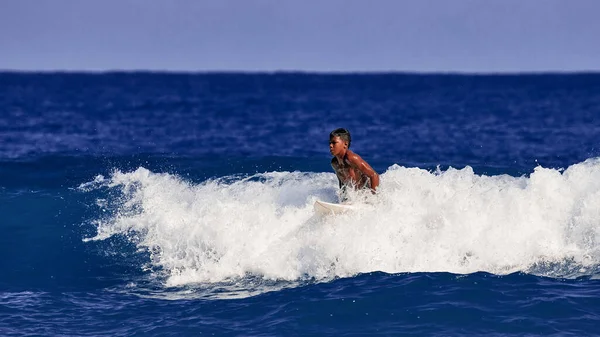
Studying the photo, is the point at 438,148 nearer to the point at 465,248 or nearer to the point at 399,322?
the point at 465,248

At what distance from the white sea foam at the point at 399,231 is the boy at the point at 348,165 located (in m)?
0.38

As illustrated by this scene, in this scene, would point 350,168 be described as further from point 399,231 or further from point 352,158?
point 399,231

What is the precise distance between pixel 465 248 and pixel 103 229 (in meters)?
6.51

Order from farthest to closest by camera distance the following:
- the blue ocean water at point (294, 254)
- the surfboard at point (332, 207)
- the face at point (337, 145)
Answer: the surfboard at point (332, 207), the face at point (337, 145), the blue ocean water at point (294, 254)

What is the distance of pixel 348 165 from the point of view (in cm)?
1193

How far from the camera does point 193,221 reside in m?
13.7

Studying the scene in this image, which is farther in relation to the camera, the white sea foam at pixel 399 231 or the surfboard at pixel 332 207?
the surfboard at pixel 332 207

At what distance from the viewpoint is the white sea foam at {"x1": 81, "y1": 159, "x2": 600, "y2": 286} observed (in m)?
11.8

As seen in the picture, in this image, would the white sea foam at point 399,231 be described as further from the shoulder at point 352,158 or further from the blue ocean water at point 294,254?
the shoulder at point 352,158

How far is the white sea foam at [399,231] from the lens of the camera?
1179 cm

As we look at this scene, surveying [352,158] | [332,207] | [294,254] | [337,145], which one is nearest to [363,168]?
[352,158]

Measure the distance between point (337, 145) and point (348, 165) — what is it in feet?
1.16

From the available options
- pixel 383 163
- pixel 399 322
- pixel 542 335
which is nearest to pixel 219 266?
pixel 399 322

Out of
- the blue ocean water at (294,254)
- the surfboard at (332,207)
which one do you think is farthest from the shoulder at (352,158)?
the blue ocean water at (294,254)
